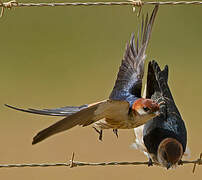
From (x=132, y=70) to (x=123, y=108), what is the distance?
115 centimetres

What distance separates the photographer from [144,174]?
8.91 metres

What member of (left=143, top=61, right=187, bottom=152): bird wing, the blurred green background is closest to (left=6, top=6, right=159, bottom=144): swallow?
(left=143, top=61, right=187, bottom=152): bird wing

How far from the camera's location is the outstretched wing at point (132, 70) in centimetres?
561

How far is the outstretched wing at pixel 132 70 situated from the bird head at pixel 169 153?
47cm

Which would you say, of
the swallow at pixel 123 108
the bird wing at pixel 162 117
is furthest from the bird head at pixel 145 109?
the bird wing at pixel 162 117

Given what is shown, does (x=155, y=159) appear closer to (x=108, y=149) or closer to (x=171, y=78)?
(x=108, y=149)

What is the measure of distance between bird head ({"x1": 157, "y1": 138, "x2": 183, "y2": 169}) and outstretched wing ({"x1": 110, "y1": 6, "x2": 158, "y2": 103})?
47cm

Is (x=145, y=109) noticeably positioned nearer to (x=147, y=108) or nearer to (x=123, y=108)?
(x=147, y=108)

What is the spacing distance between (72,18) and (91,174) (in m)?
4.95

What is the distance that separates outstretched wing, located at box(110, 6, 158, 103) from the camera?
5605mm

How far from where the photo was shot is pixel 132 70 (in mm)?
5934

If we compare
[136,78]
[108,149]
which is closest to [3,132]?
[108,149]

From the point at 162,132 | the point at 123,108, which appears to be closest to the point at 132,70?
the point at 162,132

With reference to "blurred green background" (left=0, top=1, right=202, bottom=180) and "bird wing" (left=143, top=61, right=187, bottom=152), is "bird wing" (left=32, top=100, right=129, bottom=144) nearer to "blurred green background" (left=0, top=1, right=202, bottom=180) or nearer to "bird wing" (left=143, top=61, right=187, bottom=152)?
"bird wing" (left=143, top=61, right=187, bottom=152)
